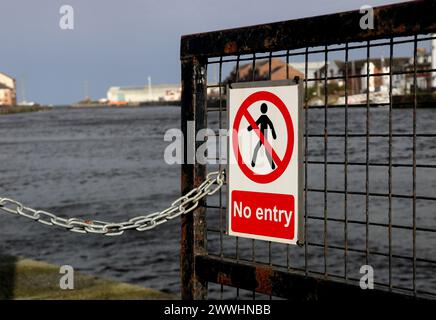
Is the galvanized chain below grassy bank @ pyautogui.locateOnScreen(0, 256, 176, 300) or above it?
above

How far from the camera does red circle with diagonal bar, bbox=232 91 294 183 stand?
4.12 metres

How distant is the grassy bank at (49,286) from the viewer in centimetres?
720

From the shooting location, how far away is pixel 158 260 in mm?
11383

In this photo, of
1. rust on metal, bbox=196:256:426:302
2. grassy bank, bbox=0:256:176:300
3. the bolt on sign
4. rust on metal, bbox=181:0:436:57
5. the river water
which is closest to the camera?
rust on metal, bbox=181:0:436:57

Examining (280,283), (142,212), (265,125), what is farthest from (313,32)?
(142,212)

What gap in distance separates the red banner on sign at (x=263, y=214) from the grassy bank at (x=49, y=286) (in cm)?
294

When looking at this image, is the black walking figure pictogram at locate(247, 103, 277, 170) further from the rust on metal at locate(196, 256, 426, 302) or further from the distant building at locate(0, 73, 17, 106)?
the distant building at locate(0, 73, 17, 106)

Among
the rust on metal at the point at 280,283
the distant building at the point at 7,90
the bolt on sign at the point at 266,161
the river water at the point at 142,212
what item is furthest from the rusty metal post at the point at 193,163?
the distant building at the point at 7,90

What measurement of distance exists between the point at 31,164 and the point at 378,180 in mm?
19683

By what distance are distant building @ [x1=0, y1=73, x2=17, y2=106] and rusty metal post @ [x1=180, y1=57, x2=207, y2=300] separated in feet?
590

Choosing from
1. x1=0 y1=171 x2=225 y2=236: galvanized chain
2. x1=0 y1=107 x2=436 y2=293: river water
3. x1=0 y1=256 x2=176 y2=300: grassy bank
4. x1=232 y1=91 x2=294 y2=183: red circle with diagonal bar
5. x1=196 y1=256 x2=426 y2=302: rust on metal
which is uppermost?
x1=232 y1=91 x2=294 y2=183: red circle with diagonal bar

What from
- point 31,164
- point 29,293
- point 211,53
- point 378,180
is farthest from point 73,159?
point 211,53

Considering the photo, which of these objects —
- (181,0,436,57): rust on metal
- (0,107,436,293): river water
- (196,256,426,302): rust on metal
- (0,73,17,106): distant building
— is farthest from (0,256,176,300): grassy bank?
(0,73,17,106): distant building

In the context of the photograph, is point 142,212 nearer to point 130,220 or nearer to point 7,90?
point 130,220
